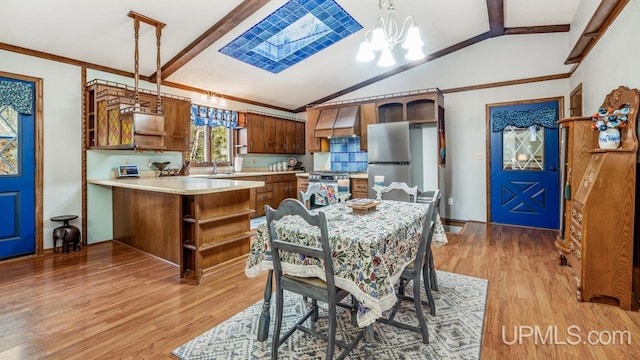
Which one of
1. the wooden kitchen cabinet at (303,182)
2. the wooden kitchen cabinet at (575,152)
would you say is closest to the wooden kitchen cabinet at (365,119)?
the wooden kitchen cabinet at (303,182)

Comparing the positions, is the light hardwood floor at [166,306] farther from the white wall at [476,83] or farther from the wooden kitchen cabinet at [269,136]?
the wooden kitchen cabinet at [269,136]

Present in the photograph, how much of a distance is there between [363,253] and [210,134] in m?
4.89

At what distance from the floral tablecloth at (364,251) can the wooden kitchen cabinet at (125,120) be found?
7.77 feet

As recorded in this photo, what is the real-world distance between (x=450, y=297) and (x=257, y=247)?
161 centimetres

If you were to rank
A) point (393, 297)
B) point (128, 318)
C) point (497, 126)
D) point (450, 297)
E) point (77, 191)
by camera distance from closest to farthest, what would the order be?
point (393, 297) → point (128, 318) → point (450, 297) → point (77, 191) → point (497, 126)

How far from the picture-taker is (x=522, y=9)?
3.97 meters

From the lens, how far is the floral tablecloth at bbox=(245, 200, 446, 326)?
147cm

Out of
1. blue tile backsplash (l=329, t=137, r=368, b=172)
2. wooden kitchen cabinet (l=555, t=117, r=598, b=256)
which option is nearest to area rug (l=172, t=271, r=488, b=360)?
wooden kitchen cabinet (l=555, t=117, r=598, b=256)

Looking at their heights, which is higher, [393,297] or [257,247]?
[257,247]

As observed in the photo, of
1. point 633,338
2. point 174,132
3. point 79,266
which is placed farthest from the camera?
point 174,132

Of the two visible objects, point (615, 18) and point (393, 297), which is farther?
point (615, 18)

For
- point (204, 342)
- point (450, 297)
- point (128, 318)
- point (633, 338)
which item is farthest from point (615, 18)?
point (128, 318)

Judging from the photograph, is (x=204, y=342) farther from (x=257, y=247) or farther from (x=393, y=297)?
(x=393, y=297)

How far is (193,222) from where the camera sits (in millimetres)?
2947
